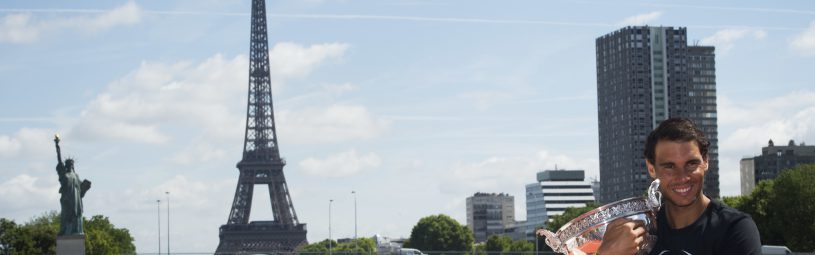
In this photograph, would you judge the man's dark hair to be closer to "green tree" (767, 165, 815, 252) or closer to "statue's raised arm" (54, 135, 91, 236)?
"statue's raised arm" (54, 135, 91, 236)

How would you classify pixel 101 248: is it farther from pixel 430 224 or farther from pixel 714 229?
pixel 714 229

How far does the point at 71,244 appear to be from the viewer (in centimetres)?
6438

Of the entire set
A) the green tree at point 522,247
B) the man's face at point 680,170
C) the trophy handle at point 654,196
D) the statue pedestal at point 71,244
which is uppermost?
the man's face at point 680,170

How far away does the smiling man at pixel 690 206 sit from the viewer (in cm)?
414

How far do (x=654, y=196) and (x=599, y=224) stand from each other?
0.18 meters

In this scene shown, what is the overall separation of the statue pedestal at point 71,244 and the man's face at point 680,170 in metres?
62.2

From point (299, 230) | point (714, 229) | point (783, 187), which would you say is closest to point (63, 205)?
point (783, 187)

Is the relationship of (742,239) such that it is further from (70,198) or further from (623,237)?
(70,198)

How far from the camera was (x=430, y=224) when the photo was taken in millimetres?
149625

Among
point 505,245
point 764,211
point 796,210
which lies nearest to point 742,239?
point 796,210

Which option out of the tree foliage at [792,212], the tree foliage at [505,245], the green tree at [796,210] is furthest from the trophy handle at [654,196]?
the tree foliage at [505,245]

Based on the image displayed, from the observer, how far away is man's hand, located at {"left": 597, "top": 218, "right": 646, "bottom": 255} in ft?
13.0

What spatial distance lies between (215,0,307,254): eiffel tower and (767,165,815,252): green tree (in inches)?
2983

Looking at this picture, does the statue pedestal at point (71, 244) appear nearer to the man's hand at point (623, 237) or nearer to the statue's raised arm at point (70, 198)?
the statue's raised arm at point (70, 198)
